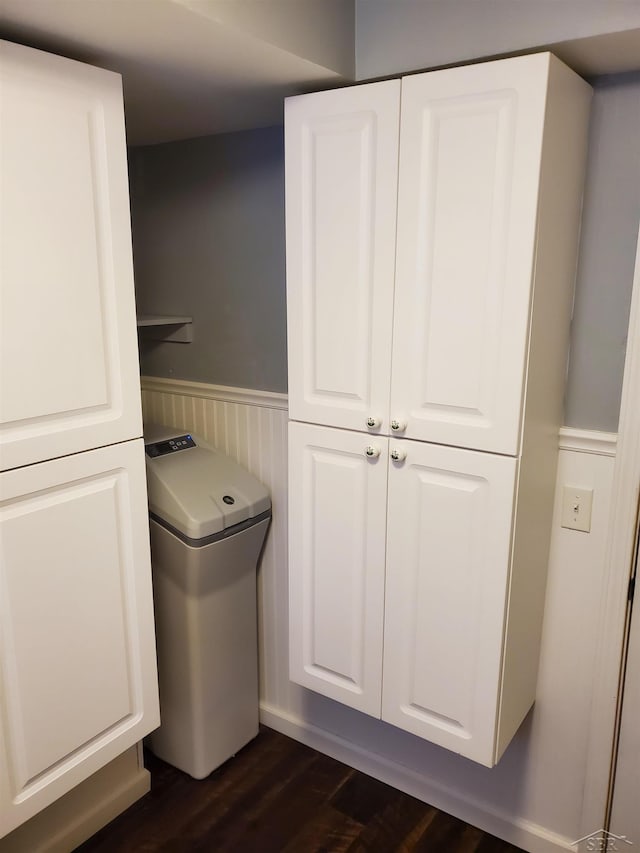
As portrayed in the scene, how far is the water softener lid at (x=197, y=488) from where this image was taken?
190cm

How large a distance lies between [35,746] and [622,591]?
1392 millimetres

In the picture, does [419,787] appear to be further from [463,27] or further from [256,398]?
[463,27]

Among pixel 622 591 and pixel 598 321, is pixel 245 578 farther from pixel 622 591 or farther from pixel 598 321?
pixel 598 321

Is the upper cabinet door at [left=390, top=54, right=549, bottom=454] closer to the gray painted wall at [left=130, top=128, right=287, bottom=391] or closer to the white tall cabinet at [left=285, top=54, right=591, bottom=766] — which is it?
the white tall cabinet at [left=285, top=54, right=591, bottom=766]

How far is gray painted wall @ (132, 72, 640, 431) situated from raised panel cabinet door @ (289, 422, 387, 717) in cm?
46

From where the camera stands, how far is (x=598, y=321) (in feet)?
5.12

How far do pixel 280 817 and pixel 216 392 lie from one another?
1.33 metres

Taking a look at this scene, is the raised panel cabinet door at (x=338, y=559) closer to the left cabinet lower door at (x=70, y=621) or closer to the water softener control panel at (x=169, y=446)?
the left cabinet lower door at (x=70, y=621)

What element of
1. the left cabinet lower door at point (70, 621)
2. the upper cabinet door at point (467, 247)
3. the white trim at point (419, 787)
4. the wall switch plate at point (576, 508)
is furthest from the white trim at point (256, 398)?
the white trim at point (419, 787)

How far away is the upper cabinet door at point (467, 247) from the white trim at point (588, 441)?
0.27m

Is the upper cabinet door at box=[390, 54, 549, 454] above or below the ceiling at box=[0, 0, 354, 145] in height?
below

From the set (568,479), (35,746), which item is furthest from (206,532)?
(568,479)

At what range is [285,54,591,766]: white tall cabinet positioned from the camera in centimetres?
137

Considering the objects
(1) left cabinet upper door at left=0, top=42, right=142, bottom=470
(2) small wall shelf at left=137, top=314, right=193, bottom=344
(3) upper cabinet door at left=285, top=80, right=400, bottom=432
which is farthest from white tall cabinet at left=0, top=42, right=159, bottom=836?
(2) small wall shelf at left=137, top=314, right=193, bottom=344
